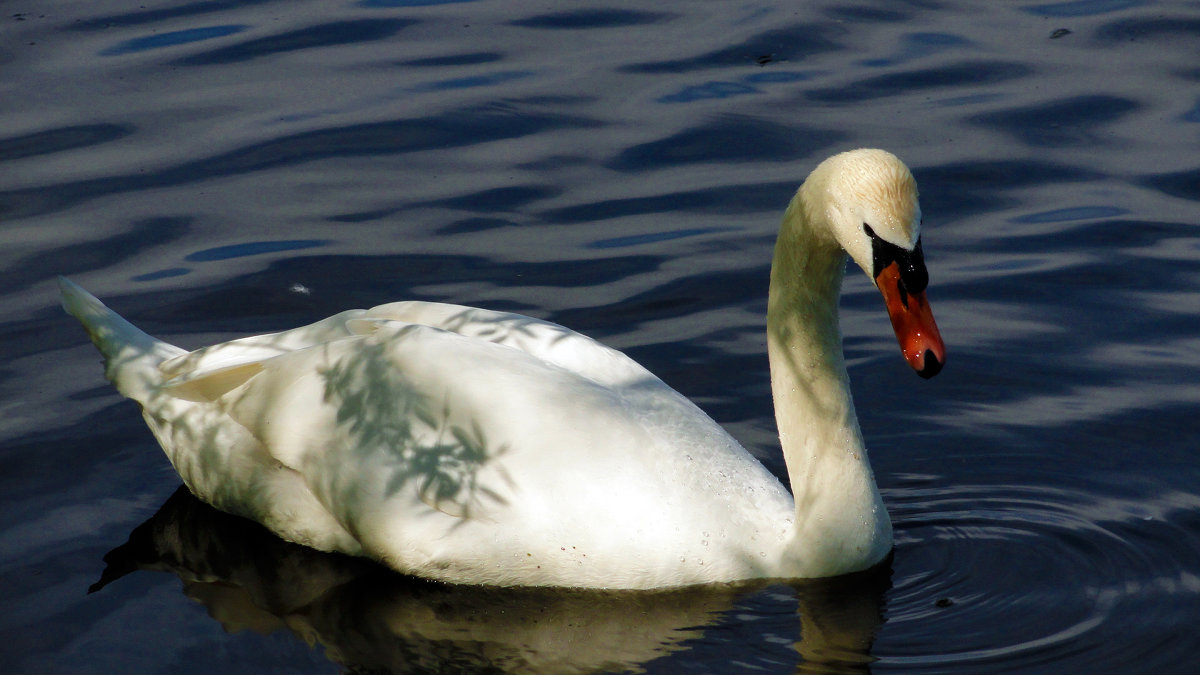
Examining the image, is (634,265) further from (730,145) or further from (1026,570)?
(1026,570)

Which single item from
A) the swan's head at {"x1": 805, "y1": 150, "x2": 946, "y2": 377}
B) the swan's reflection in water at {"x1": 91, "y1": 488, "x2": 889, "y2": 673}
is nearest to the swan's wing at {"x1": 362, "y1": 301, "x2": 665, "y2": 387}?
the swan's reflection in water at {"x1": 91, "y1": 488, "x2": 889, "y2": 673}

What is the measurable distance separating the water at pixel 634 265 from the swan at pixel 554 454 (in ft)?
0.56

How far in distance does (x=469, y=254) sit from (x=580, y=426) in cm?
317

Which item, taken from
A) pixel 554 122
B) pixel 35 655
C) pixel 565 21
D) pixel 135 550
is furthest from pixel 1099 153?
pixel 35 655

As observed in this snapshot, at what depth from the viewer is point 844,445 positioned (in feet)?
18.5

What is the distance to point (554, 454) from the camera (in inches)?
215

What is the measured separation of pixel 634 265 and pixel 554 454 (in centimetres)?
305

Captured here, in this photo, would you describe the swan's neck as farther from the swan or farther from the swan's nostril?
the swan's nostril

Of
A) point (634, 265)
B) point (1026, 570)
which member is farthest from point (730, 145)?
point (1026, 570)

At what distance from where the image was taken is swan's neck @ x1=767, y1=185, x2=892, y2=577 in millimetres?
5559

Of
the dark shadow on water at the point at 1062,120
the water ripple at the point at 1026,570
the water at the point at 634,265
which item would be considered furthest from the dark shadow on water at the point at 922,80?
the water ripple at the point at 1026,570

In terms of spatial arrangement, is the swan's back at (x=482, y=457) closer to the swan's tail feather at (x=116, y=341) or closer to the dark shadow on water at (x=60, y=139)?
the swan's tail feather at (x=116, y=341)

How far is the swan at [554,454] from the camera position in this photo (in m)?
5.45

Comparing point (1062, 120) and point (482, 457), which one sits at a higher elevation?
point (482, 457)
